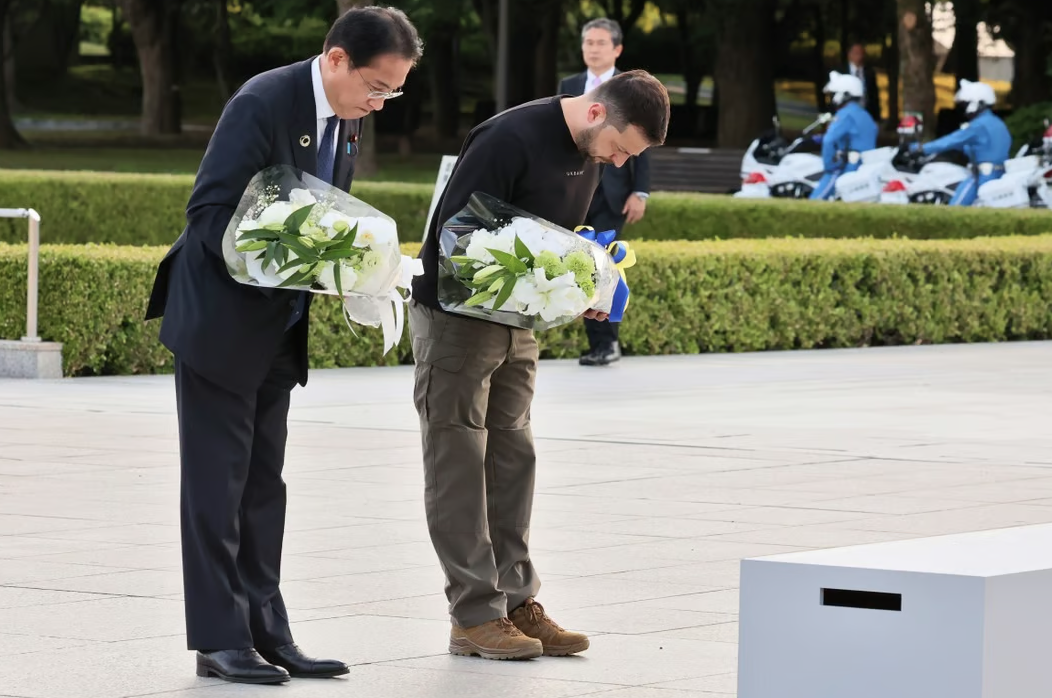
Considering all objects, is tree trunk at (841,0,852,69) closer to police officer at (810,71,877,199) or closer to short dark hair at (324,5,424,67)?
police officer at (810,71,877,199)

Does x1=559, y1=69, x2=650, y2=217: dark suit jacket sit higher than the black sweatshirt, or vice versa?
the black sweatshirt

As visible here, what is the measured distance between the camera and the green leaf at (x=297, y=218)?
195 inches

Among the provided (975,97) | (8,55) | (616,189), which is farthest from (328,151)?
(8,55)

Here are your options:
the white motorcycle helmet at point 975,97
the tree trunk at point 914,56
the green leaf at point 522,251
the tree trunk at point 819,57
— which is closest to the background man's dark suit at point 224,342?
the green leaf at point 522,251

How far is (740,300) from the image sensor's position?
14484mm

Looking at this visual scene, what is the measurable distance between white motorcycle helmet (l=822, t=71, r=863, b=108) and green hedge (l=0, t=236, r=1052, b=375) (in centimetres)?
761

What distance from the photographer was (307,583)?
6527 mm

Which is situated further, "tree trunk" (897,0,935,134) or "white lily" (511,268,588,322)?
"tree trunk" (897,0,935,134)

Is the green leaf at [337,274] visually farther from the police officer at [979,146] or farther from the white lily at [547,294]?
the police officer at [979,146]

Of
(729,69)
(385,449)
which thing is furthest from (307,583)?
(729,69)

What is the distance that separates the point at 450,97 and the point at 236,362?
42.0 meters

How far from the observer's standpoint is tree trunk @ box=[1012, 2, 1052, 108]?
1529 inches

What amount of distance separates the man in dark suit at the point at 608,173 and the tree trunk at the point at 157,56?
3045 centimetres

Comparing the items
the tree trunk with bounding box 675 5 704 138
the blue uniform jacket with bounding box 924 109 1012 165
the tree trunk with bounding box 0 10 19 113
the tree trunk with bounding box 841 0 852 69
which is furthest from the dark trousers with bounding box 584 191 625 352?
the tree trunk with bounding box 675 5 704 138
